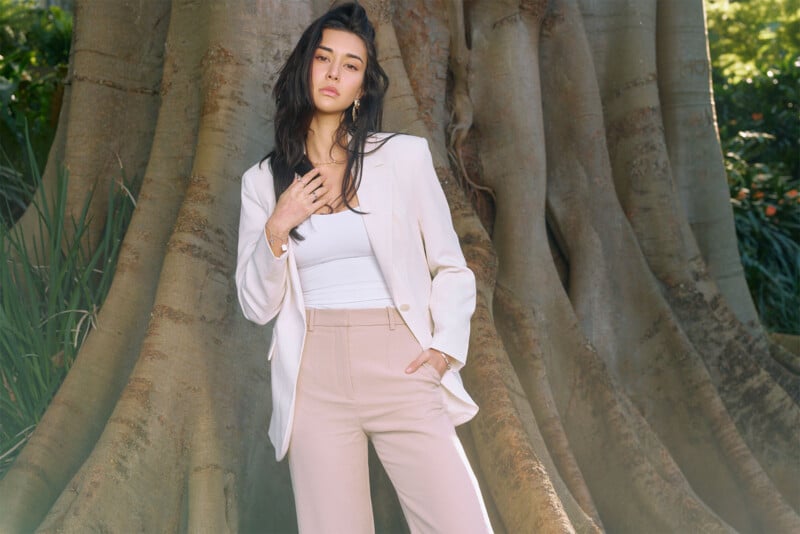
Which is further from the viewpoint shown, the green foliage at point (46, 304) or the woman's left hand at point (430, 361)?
the green foliage at point (46, 304)

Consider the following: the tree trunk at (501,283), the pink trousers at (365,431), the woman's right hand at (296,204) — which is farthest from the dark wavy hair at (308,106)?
the tree trunk at (501,283)

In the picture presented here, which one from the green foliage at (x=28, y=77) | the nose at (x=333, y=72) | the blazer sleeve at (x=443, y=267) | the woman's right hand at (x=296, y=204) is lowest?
the blazer sleeve at (x=443, y=267)

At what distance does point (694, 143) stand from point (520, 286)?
203 centimetres

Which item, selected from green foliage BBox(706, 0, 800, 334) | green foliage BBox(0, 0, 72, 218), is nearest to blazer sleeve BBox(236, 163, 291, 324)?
green foliage BBox(0, 0, 72, 218)

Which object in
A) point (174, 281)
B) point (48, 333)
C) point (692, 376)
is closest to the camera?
point (174, 281)

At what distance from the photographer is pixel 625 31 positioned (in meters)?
6.01

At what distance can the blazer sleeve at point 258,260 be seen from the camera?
9.73ft

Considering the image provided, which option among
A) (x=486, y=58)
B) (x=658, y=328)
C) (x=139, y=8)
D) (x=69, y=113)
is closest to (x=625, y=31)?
(x=486, y=58)

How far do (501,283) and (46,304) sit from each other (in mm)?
2217

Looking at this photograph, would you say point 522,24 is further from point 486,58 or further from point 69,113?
point 69,113

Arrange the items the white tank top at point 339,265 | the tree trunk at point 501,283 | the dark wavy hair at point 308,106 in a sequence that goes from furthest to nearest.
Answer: the tree trunk at point 501,283
the dark wavy hair at point 308,106
the white tank top at point 339,265

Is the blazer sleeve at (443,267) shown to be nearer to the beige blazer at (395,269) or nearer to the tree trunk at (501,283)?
the beige blazer at (395,269)

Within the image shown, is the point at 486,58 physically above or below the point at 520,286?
above

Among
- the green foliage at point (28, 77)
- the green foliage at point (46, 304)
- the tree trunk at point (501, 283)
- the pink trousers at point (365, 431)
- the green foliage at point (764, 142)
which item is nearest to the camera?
the pink trousers at point (365, 431)
